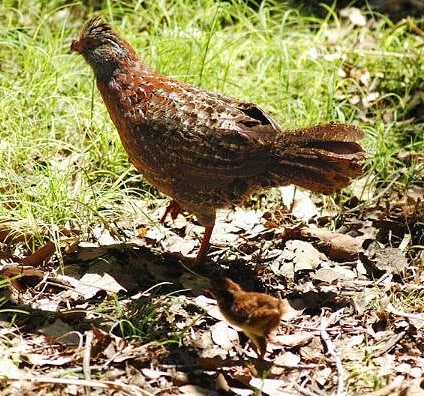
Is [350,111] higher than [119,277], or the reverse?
[350,111]

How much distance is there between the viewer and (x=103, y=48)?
558 cm

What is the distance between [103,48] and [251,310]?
6.97ft

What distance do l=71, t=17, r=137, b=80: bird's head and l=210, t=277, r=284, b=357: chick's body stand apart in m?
1.74

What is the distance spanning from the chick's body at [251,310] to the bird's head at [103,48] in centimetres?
174

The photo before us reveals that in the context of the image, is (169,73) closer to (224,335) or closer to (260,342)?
(224,335)

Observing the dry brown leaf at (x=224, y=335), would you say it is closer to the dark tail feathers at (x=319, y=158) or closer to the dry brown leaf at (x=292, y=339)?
→ the dry brown leaf at (x=292, y=339)

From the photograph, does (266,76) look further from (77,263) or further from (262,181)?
(77,263)

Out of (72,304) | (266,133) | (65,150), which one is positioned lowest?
(72,304)

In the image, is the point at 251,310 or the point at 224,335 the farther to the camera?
the point at 224,335

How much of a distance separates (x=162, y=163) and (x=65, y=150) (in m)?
1.32

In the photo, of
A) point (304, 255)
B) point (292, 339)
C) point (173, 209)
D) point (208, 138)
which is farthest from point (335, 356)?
point (173, 209)

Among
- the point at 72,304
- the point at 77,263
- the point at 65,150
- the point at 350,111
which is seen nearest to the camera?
the point at 72,304

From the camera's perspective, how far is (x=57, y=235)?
17.6ft

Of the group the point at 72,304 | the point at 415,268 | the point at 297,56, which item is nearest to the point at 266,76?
the point at 297,56
